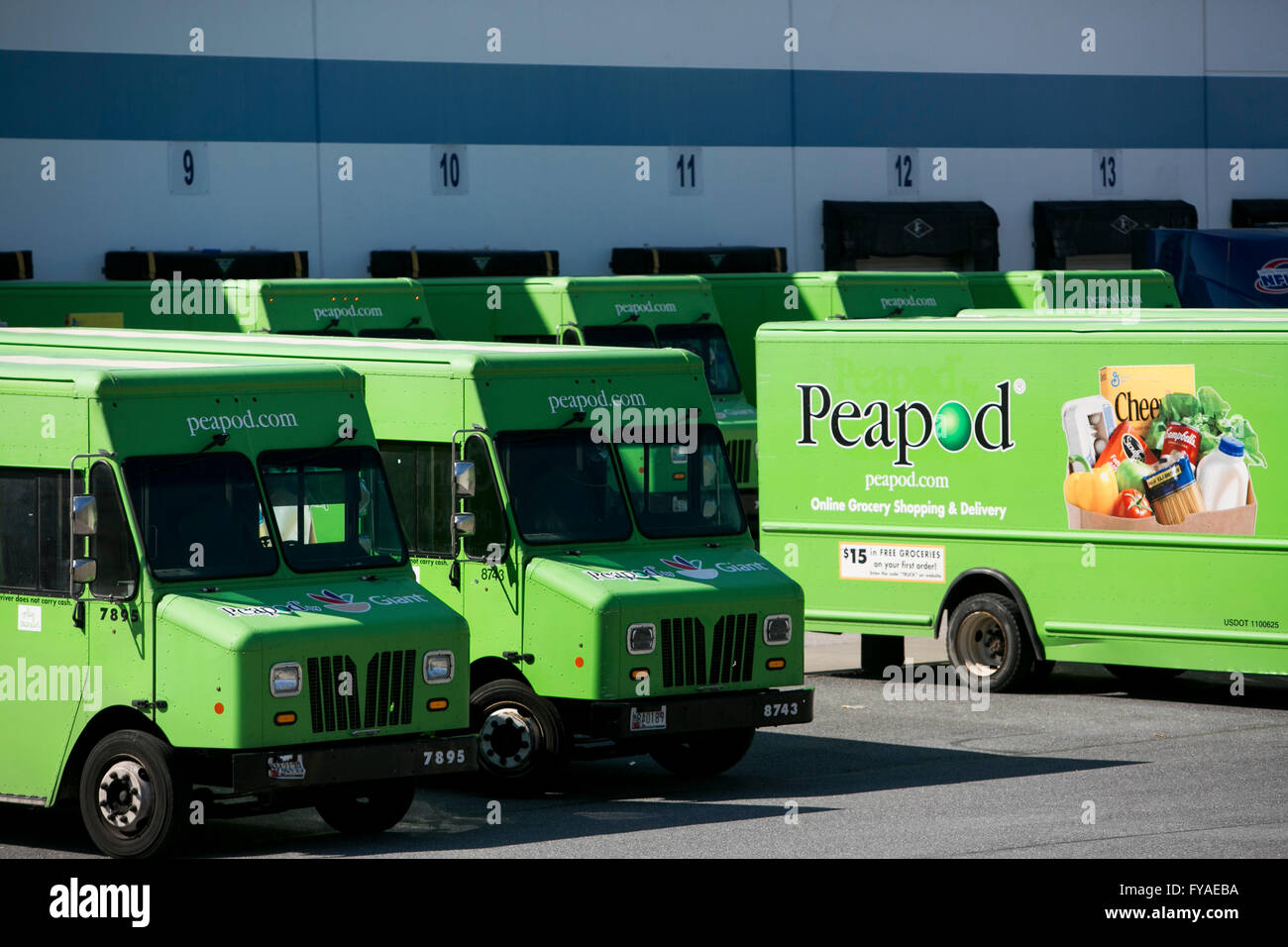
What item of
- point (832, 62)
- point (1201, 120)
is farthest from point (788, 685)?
point (1201, 120)

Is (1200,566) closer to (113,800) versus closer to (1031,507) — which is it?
(1031,507)

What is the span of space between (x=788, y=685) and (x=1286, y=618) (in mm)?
4574

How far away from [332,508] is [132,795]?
2036mm

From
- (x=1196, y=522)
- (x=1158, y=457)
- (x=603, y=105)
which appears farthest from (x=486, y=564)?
(x=603, y=105)

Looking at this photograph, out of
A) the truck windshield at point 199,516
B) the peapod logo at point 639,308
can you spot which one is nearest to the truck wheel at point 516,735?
the truck windshield at point 199,516

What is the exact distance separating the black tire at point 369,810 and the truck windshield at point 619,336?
12915 millimetres

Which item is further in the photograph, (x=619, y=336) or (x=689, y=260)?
(x=689, y=260)

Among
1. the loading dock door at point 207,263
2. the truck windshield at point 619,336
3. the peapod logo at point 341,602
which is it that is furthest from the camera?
the loading dock door at point 207,263

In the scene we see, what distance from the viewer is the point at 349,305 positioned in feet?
79.5

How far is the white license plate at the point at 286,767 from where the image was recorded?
1173 cm

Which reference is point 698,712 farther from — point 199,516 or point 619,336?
point 619,336

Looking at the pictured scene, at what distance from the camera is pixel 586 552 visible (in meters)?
14.2

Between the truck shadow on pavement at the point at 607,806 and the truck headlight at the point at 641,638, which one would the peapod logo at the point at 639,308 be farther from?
the truck headlight at the point at 641,638

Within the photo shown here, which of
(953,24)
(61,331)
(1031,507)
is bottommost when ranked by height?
(1031,507)
